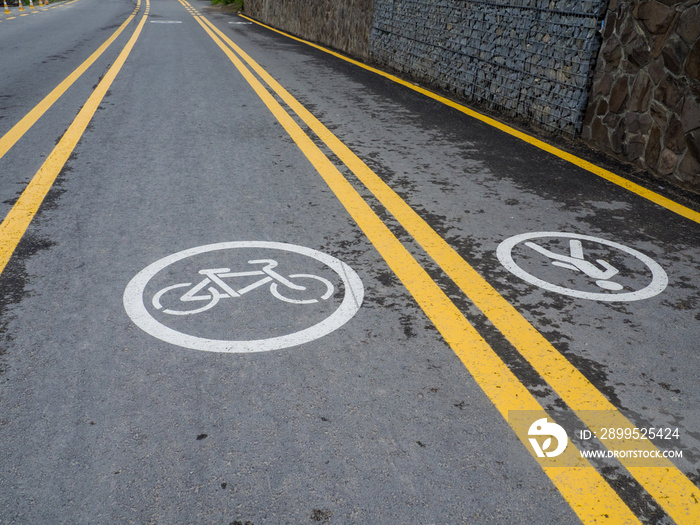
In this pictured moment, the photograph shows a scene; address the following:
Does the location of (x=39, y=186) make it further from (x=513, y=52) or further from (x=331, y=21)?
(x=331, y=21)

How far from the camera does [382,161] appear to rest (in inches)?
206

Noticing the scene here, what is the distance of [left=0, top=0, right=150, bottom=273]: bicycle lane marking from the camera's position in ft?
11.5

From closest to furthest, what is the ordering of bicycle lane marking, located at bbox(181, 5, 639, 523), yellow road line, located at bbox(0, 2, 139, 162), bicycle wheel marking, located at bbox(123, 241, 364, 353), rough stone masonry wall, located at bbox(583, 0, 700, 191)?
bicycle lane marking, located at bbox(181, 5, 639, 523)
bicycle wheel marking, located at bbox(123, 241, 364, 353)
rough stone masonry wall, located at bbox(583, 0, 700, 191)
yellow road line, located at bbox(0, 2, 139, 162)

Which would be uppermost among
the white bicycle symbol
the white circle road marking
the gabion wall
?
the gabion wall

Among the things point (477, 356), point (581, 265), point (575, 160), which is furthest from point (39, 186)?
point (575, 160)

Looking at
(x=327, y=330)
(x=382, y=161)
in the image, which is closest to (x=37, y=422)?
(x=327, y=330)

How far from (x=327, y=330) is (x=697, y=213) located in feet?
10.5

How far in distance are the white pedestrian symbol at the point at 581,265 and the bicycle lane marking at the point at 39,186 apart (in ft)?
10.1

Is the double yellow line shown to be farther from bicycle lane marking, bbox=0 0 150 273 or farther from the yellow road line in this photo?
the yellow road line

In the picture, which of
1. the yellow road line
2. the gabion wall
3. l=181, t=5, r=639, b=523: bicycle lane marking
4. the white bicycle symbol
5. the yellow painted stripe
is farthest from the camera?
the gabion wall

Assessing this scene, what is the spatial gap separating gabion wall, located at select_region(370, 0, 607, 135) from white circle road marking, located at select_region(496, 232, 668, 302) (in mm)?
2860

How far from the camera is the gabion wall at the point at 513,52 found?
6.05m

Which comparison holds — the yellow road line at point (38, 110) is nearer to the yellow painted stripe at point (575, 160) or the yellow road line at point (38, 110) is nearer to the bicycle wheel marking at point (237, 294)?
the bicycle wheel marking at point (237, 294)

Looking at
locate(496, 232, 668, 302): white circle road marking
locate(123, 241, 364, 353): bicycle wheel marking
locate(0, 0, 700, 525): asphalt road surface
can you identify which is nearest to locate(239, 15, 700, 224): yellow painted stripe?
locate(0, 0, 700, 525): asphalt road surface
